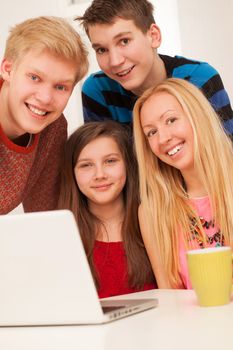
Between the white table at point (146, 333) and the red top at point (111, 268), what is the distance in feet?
2.65

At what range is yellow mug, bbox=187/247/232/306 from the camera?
83 centimetres

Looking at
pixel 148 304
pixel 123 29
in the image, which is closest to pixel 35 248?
pixel 148 304

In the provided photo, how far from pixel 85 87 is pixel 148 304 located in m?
1.34

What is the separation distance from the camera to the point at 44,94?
1.43 metres

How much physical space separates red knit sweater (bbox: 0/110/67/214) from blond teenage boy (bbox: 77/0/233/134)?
0.25m

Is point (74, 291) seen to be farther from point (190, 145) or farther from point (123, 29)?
point (123, 29)

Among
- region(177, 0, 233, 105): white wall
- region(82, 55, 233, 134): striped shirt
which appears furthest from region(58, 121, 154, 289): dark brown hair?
region(177, 0, 233, 105): white wall

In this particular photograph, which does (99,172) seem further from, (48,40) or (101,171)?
(48,40)

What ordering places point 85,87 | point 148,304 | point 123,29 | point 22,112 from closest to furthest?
point 148,304
point 22,112
point 123,29
point 85,87

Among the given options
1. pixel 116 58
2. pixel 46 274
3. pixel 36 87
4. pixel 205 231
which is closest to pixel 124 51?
pixel 116 58

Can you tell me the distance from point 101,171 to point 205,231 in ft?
1.17

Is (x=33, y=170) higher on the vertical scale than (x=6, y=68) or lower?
lower

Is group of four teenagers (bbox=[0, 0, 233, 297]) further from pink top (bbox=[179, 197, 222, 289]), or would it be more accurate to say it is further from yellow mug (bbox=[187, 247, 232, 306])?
yellow mug (bbox=[187, 247, 232, 306])

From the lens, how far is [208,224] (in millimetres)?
1518
